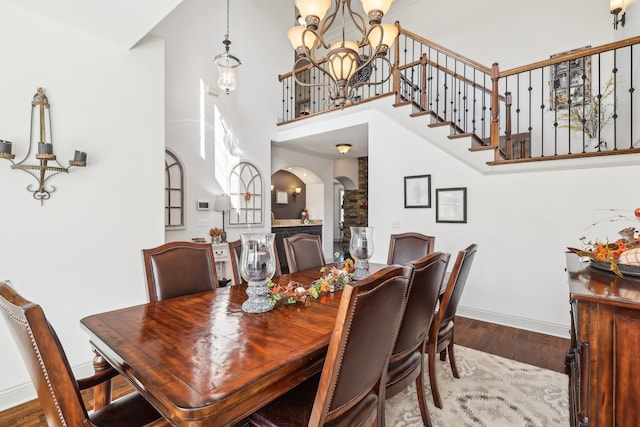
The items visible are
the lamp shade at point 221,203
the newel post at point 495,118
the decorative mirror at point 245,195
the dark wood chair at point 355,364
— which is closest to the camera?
the dark wood chair at point 355,364

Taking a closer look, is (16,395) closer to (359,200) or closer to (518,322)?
(518,322)

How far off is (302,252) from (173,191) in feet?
8.10

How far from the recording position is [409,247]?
3084mm

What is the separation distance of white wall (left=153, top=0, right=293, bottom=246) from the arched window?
9 cm

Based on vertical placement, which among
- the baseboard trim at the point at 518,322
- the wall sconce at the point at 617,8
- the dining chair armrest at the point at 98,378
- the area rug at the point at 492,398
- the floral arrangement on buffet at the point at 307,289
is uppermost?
the wall sconce at the point at 617,8

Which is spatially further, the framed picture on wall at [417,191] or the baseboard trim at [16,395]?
the framed picture on wall at [417,191]

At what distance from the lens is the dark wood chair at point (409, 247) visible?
2.98 metres

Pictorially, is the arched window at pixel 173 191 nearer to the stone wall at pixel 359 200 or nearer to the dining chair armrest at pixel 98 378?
the dining chair armrest at pixel 98 378

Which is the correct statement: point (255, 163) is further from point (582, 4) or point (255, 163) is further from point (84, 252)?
point (582, 4)

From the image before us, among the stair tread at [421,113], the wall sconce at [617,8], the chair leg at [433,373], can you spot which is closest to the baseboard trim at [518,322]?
the chair leg at [433,373]

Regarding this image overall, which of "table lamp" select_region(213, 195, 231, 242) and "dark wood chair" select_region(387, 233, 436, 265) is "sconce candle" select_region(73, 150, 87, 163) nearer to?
"table lamp" select_region(213, 195, 231, 242)

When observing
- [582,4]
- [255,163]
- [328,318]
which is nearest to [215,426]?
[328,318]

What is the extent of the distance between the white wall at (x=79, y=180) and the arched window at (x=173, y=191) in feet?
4.51

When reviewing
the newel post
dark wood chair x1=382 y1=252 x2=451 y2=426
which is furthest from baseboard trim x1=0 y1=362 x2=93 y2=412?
the newel post
